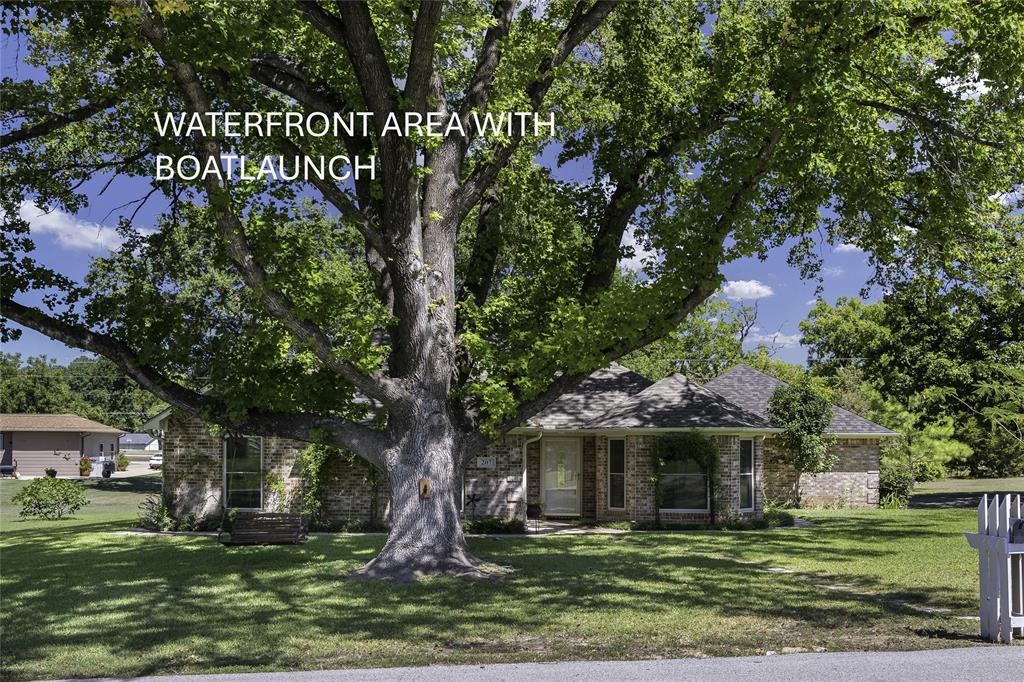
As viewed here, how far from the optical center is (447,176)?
50.8 feet

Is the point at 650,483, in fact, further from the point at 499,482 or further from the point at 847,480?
the point at 847,480

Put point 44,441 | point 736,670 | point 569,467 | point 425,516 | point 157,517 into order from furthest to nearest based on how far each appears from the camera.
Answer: point 44,441
point 569,467
point 157,517
point 425,516
point 736,670

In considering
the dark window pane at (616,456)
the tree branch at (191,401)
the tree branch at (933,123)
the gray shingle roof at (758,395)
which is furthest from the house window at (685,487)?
the tree branch at (191,401)

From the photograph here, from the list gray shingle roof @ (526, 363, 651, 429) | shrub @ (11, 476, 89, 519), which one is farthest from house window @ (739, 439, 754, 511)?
shrub @ (11, 476, 89, 519)

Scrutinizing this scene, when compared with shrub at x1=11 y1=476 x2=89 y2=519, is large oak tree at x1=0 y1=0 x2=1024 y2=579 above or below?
above

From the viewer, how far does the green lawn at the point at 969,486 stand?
37397 mm

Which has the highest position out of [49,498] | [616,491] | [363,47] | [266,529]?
[363,47]

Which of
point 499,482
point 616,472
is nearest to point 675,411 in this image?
point 616,472

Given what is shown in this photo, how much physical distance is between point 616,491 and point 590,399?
2915mm

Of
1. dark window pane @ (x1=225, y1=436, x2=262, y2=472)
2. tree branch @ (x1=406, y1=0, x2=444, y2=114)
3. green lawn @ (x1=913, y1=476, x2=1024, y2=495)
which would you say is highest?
tree branch @ (x1=406, y1=0, x2=444, y2=114)

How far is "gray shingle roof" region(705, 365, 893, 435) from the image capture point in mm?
29275

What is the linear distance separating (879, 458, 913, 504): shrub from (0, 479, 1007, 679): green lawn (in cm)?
1157

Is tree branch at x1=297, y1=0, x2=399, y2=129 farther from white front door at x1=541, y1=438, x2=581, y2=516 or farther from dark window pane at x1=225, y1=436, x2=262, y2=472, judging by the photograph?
white front door at x1=541, y1=438, x2=581, y2=516

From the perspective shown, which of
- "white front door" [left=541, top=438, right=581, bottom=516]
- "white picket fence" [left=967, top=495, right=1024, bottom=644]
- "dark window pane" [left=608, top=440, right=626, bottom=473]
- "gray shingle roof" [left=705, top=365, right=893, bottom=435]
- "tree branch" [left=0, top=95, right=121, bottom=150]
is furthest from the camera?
"gray shingle roof" [left=705, top=365, right=893, bottom=435]
